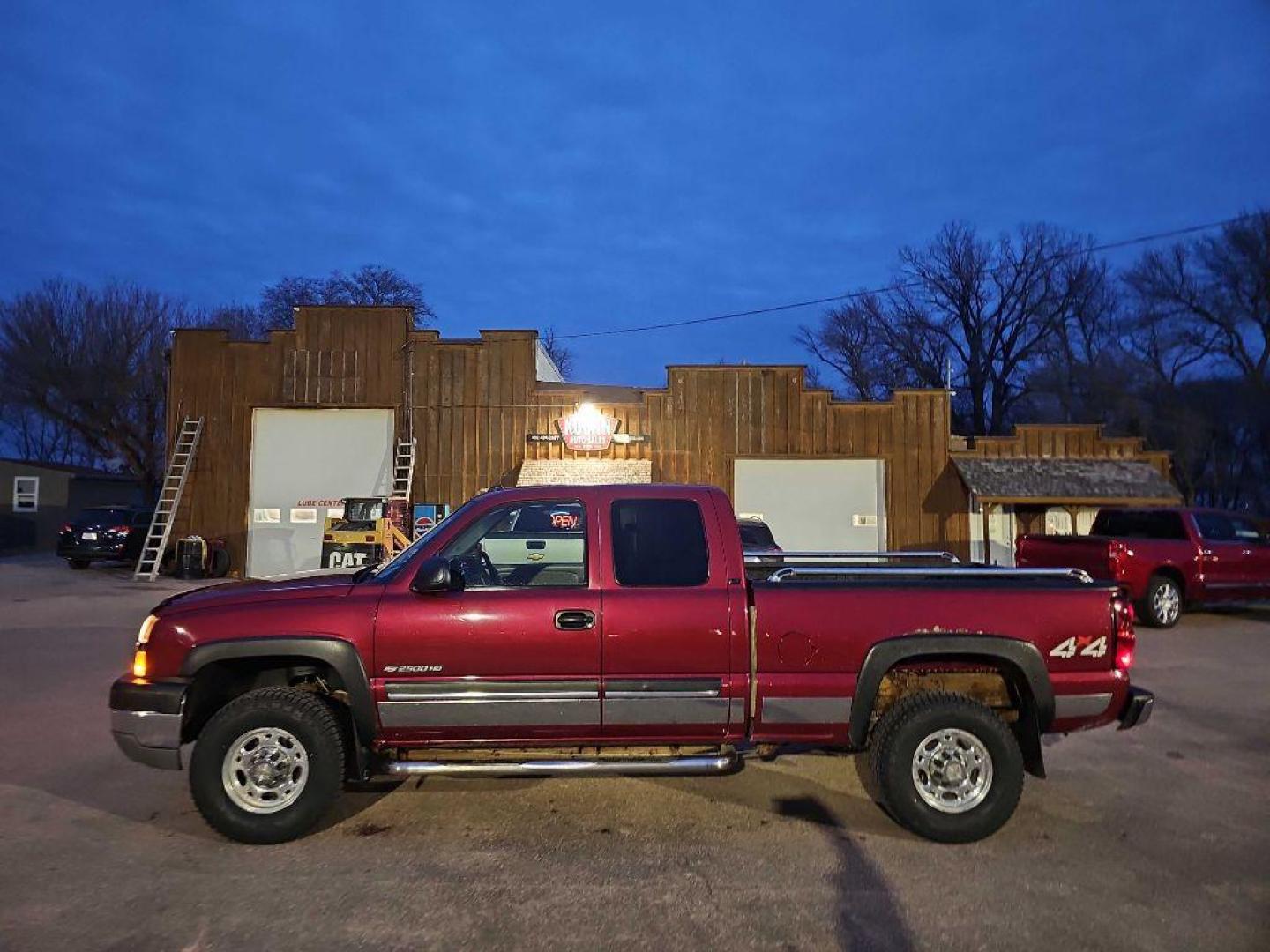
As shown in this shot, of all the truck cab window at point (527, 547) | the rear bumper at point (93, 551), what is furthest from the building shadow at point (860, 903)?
the rear bumper at point (93, 551)

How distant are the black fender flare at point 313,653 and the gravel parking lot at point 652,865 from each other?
0.80 metres

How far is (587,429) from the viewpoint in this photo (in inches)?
838

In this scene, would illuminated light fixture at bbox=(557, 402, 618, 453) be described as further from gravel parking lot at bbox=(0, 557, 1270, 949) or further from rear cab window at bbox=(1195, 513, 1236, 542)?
gravel parking lot at bbox=(0, 557, 1270, 949)

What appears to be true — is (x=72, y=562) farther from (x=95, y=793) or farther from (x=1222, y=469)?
(x=1222, y=469)

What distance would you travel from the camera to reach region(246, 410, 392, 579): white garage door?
21.7 meters

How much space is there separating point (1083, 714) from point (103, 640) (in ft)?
38.1

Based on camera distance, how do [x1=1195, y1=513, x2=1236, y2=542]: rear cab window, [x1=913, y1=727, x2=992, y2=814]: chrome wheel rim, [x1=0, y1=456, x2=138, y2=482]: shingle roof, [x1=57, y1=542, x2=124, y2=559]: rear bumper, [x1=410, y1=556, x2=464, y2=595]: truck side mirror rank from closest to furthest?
[x1=410, y1=556, x2=464, y2=595]: truck side mirror, [x1=913, y1=727, x2=992, y2=814]: chrome wheel rim, [x1=1195, y1=513, x2=1236, y2=542]: rear cab window, [x1=57, y1=542, x2=124, y2=559]: rear bumper, [x1=0, y1=456, x2=138, y2=482]: shingle roof

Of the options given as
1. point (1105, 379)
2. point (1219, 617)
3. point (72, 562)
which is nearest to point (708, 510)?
point (1219, 617)

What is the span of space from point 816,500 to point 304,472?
12.8 metres

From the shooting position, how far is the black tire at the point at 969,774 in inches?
184

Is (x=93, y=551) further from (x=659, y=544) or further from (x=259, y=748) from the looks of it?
(x=659, y=544)

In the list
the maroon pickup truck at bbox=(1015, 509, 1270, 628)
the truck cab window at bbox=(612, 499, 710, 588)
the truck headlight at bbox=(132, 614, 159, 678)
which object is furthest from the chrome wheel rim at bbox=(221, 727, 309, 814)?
the maroon pickup truck at bbox=(1015, 509, 1270, 628)

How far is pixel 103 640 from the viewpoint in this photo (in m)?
11.5

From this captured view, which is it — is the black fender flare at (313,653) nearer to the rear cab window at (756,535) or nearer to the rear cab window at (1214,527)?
the rear cab window at (756,535)
